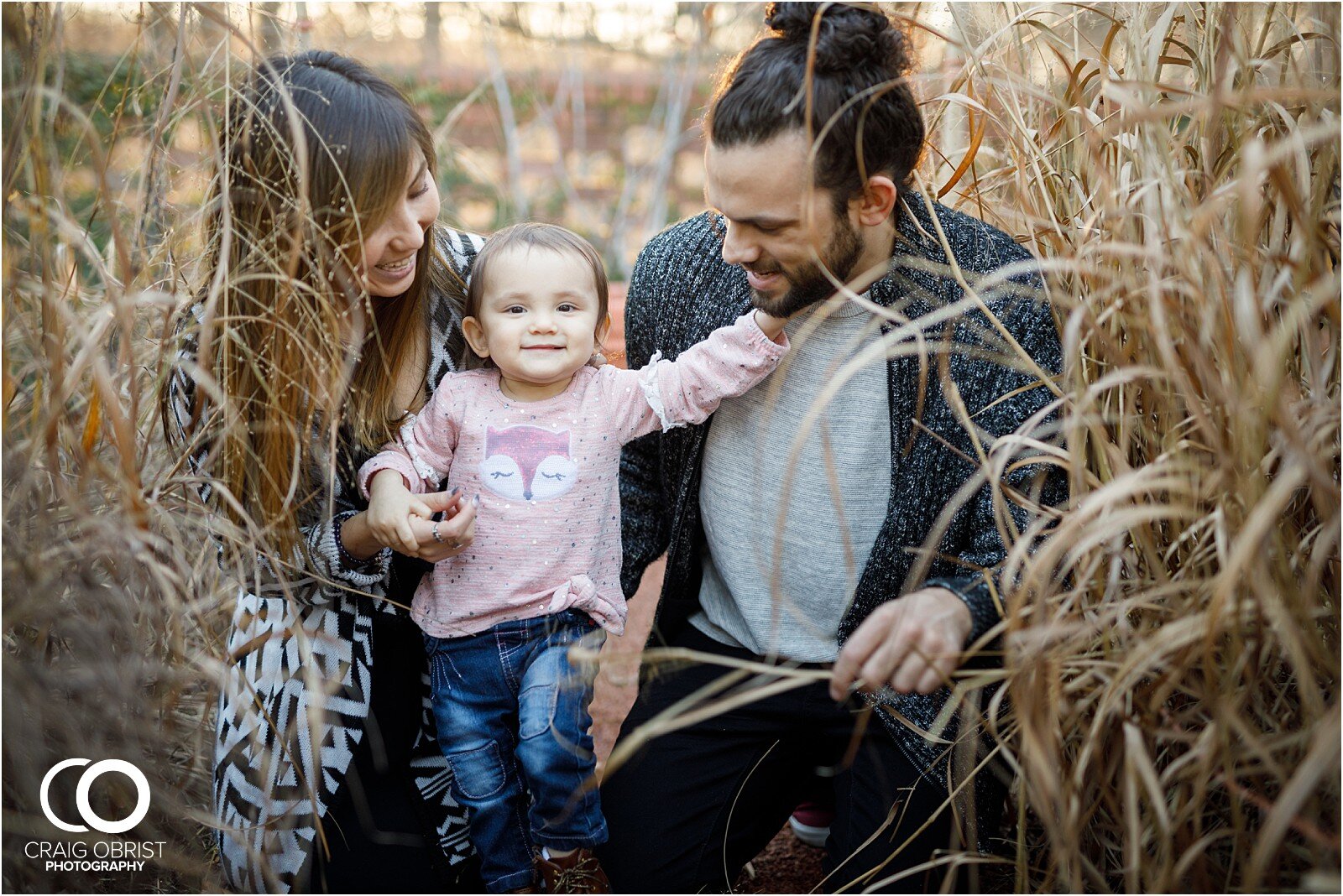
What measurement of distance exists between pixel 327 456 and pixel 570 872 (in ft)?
2.92

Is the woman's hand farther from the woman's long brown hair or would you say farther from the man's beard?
the man's beard

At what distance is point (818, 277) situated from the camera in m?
1.88

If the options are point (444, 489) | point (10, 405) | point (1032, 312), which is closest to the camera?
point (10, 405)

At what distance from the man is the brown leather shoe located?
0.16ft

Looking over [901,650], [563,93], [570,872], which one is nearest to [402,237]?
[901,650]

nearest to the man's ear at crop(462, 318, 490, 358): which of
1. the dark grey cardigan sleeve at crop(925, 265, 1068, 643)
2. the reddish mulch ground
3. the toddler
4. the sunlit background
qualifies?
the toddler

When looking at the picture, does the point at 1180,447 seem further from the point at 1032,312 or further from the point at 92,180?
the point at 92,180

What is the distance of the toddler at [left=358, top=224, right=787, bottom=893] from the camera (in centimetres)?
189

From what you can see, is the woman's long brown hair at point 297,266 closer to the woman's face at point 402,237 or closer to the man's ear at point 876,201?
the woman's face at point 402,237

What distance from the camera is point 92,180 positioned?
20.1ft

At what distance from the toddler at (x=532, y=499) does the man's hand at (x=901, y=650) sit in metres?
0.58

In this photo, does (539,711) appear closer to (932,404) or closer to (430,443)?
(430,443)

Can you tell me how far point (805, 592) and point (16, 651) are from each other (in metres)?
1.32

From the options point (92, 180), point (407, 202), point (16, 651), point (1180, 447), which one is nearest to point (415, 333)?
point (407, 202)
